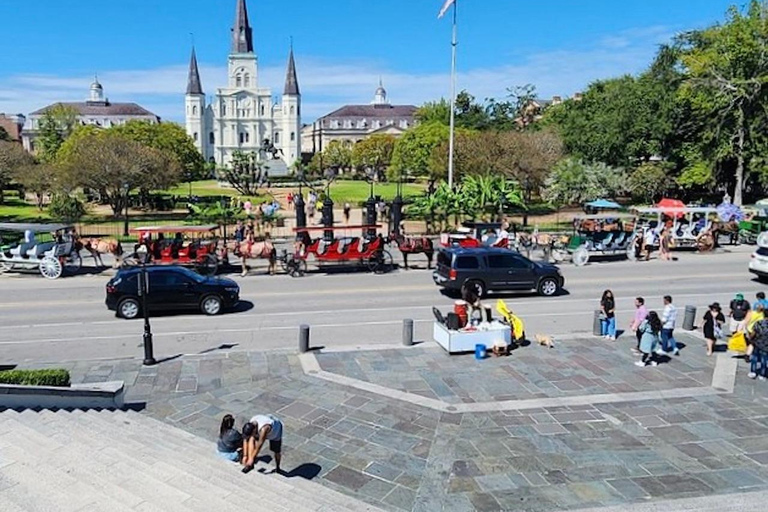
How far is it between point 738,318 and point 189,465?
41.2 ft

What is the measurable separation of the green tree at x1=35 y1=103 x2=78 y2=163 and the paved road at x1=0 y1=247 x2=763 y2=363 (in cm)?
6651

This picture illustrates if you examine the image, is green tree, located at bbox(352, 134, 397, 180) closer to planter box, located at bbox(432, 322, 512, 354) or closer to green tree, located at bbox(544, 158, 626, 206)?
green tree, located at bbox(544, 158, 626, 206)

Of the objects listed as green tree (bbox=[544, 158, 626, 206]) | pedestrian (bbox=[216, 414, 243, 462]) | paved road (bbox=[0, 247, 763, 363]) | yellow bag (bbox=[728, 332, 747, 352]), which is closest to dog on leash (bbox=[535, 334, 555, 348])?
paved road (bbox=[0, 247, 763, 363])

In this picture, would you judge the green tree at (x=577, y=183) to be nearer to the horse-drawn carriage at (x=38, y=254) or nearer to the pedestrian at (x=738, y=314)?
the pedestrian at (x=738, y=314)

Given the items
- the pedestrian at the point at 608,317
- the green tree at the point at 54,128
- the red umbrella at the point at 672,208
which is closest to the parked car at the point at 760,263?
the red umbrella at the point at 672,208

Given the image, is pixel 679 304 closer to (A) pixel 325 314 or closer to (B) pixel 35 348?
(A) pixel 325 314

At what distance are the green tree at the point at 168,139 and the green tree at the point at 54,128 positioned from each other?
1915 cm

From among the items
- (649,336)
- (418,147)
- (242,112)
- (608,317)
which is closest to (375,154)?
(418,147)

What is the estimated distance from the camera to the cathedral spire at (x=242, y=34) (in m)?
141

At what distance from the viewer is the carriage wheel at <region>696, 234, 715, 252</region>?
31.6 metres

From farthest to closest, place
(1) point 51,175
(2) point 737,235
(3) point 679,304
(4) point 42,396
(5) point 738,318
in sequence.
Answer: (1) point 51,175, (2) point 737,235, (3) point 679,304, (5) point 738,318, (4) point 42,396

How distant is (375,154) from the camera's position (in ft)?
346

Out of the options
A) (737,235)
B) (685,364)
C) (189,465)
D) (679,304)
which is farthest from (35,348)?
(737,235)

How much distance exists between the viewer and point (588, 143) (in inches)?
2303
